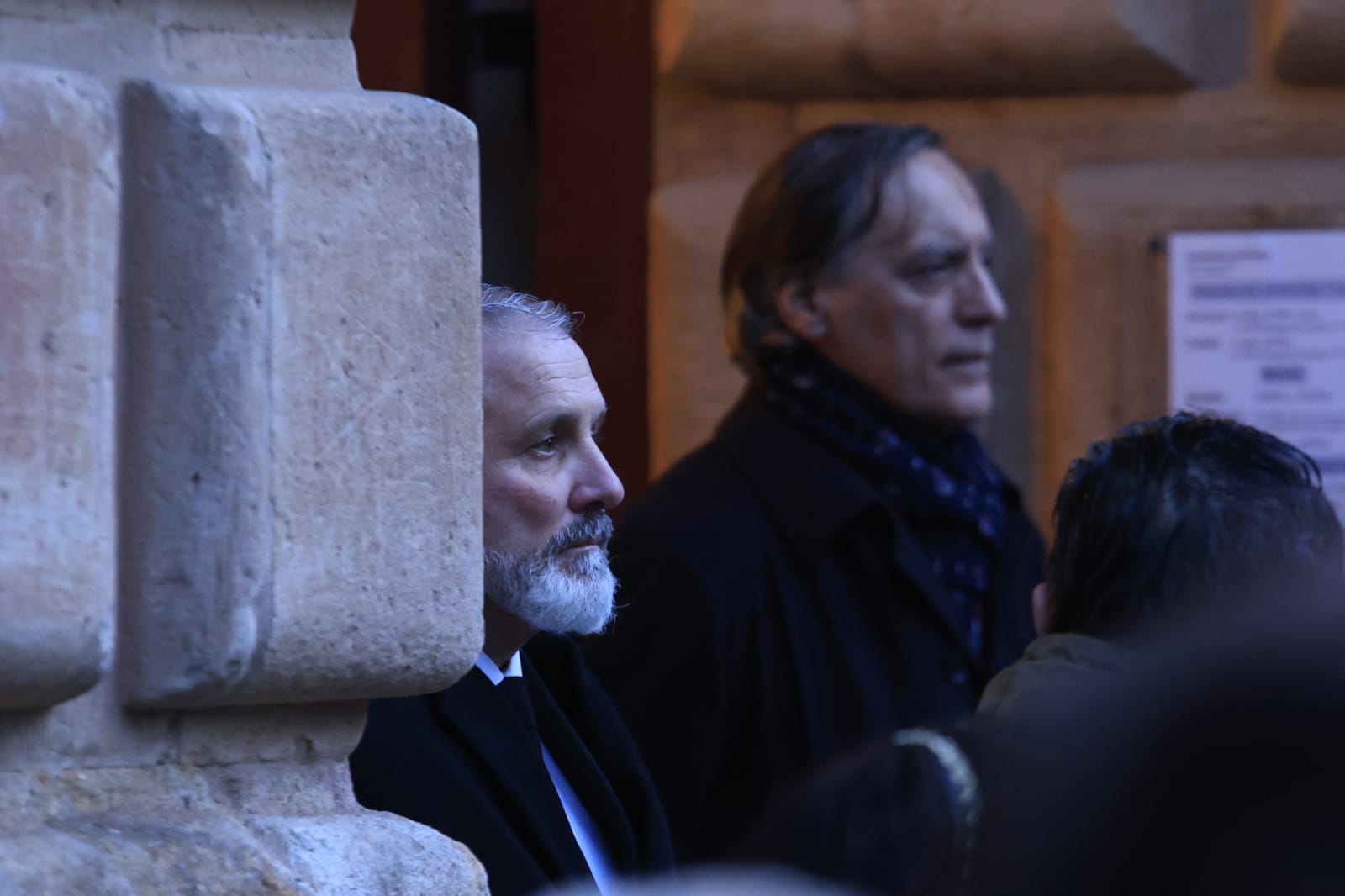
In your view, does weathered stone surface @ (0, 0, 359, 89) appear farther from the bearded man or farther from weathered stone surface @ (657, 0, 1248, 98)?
weathered stone surface @ (657, 0, 1248, 98)

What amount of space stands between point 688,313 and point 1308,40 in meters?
1.13

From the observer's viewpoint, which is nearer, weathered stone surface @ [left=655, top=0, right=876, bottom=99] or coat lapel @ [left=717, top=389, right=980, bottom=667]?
coat lapel @ [left=717, top=389, right=980, bottom=667]

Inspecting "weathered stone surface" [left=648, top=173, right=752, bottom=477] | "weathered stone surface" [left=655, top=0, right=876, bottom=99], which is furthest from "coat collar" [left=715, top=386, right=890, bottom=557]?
"weathered stone surface" [left=655, top=0, right=876, bottom=99]

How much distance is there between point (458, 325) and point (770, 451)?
1586 mm

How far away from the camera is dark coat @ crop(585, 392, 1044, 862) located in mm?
3064

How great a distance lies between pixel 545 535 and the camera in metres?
2.54

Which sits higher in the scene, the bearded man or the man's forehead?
the man's forehead

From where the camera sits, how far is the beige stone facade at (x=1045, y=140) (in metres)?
3.90

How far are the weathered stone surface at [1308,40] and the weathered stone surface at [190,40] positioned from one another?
2.35 m

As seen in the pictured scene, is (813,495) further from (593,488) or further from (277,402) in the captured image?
(277,402)

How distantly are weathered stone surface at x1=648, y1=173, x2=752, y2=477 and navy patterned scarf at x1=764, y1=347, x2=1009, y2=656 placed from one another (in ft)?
1.67

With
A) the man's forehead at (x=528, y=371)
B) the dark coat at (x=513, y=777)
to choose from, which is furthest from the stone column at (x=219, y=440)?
the man's forehead at (x=528, y=371)

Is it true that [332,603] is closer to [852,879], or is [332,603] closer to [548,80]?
[852,879]

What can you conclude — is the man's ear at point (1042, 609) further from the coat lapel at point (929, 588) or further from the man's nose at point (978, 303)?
the man's nose at point (978, 303)
